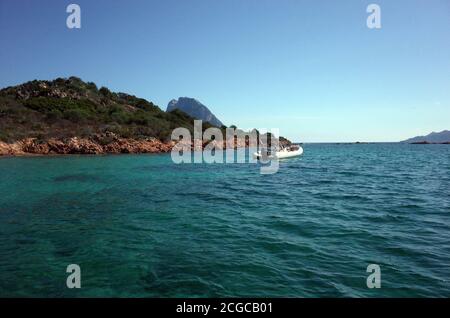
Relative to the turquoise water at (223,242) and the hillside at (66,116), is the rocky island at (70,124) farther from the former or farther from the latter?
the turquoise water at (223,242)

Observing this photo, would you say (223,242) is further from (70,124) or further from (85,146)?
(70,124)

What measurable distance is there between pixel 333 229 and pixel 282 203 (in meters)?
5.32

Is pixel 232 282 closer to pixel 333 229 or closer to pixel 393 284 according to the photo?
pixel 393 284

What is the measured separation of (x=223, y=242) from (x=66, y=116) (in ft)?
209

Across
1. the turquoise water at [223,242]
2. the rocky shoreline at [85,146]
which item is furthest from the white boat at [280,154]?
the turquoise water at [223,242]

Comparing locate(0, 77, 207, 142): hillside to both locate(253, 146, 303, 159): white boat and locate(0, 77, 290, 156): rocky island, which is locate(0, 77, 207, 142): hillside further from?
locate(253, 146, 303, 159): white boat

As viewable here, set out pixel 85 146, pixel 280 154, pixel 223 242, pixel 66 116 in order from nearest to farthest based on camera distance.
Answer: pixel 223 242
pixel 280 154
pixel 85 146
pixel 66 116

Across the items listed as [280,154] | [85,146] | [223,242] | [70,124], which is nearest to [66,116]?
[70,124]

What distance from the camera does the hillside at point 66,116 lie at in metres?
56.2

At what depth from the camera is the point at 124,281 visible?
7555 mm

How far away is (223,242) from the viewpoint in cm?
1056

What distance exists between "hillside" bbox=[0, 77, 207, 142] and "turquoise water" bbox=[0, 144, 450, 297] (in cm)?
4174
